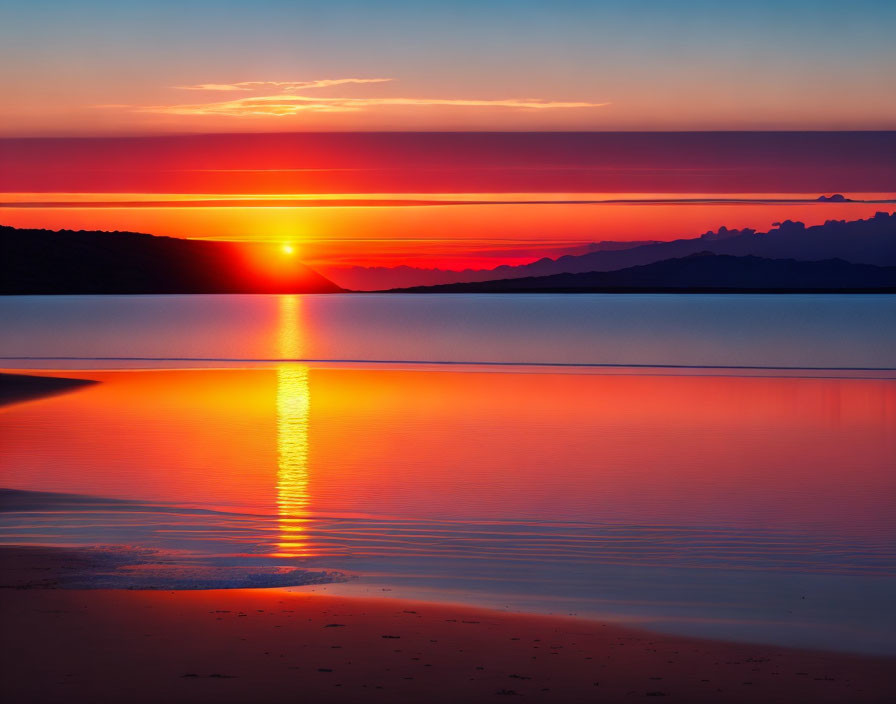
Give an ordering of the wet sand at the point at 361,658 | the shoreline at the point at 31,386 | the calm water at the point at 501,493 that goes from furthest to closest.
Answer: the shoreline at the point at 31,386
the calm water at the point at 501,493
the wet sand at the point at 361,658

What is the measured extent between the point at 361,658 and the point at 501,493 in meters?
8.14

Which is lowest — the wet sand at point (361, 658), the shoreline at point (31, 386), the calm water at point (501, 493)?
the wet sand at point (361, 658)

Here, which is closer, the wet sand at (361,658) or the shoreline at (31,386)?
the wet sand at (361,658)

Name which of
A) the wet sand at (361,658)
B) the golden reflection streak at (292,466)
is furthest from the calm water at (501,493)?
the wet sand at (361,658)

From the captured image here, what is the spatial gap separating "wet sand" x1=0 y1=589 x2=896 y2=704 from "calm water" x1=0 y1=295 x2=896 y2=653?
67 cm

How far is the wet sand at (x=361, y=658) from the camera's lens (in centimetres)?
740

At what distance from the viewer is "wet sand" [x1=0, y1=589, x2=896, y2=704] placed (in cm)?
740

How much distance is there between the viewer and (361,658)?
8109 millimetres

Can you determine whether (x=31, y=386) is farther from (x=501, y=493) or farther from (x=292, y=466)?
(x=501, y=493)

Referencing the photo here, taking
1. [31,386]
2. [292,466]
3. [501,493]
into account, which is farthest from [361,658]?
[31,386]

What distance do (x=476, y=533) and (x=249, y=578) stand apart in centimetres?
342

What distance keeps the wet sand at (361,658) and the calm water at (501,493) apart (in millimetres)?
674

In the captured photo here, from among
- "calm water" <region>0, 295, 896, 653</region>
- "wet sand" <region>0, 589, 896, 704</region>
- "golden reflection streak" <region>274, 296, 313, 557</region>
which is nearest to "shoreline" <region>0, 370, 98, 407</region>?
"calm water" <region>0, 295, 896, 653</region>

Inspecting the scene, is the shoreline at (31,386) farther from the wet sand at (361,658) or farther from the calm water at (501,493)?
the wet sand at (361,658)
